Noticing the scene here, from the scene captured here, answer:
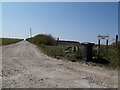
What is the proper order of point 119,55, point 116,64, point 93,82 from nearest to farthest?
point 93,82, point 116,64, point 119,55

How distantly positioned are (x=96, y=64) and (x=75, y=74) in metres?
4.47

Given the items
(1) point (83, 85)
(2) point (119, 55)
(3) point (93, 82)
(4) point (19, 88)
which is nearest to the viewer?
(4) point (19, 88)

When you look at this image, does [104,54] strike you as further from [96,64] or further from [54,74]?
[54,74]

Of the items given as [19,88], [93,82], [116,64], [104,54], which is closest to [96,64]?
[116,64]

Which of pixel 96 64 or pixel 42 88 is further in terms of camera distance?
pixel 96 64

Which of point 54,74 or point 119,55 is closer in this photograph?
point 54,74

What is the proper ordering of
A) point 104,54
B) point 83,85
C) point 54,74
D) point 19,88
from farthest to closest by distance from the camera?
point 104,54
point 54,74
point 83,85
point 19,88

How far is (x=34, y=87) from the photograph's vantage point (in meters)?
9.86

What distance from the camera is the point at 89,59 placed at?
1911 centimetres

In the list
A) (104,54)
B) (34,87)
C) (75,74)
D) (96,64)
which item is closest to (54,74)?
(75,74)

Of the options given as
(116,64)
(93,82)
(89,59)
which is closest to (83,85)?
(93,82)

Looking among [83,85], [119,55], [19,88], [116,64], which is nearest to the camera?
[19,88]

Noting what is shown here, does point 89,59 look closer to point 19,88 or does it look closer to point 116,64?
point 116,64

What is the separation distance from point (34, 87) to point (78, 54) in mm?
11116
